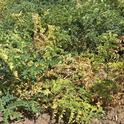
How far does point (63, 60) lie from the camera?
5.73m

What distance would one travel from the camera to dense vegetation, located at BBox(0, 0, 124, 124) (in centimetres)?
521

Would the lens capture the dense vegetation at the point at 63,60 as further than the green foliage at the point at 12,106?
Yes

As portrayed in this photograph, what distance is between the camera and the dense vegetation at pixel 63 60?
521 centimetres

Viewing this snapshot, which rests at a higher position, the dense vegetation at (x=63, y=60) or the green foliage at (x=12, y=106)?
the dense vegetation at (x=63, y=60)

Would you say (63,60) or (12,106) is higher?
(63,60)

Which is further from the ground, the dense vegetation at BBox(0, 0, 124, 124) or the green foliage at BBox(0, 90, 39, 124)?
the dense vegetation at BBox(0, 0, 124, 124)

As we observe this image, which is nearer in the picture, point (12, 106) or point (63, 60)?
point (12, 106)

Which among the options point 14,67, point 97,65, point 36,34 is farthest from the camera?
point 36,34

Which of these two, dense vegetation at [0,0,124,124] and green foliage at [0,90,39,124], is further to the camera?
dense vegetation at [0,0,124,124]

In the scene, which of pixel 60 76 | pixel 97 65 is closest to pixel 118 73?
pixel 97 65

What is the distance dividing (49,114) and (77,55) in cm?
112

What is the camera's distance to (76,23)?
6.28 meters

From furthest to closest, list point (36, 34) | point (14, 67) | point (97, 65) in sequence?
point (36, 34)
point (97, 65)
point (14, 67)

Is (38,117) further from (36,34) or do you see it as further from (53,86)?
(36,34)
